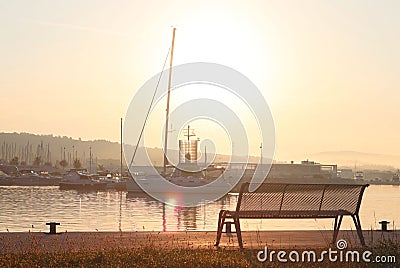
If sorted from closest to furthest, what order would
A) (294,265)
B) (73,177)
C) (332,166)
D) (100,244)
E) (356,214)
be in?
(294,265) < (100,244) < (356,214) < (73,177) < (332,166)

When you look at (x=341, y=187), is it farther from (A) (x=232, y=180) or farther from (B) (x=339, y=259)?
(A) (x=232, y=180)

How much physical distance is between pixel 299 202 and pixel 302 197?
0.11m

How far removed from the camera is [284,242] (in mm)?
13555

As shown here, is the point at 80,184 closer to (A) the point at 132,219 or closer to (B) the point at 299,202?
(A) the point at 132,219

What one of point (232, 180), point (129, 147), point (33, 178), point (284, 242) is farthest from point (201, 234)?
point (33, 178)

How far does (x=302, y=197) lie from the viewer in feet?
43.7

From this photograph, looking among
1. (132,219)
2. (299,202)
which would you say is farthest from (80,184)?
(299,202)

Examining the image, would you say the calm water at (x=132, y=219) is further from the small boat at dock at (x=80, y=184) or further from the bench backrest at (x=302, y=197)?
the small boat at dock at (x=80, y=184)

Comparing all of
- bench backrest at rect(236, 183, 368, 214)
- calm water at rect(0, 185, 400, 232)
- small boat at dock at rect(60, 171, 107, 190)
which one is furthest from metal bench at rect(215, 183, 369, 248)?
small boat at dock at rect(60, 171, 107, 190)

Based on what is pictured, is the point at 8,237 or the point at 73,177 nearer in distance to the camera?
the point at 8,237

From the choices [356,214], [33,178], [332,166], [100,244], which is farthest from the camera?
[332,166]

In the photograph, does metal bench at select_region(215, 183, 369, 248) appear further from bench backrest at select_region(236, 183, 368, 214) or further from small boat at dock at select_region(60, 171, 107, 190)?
small boat at dock at select_region(60, 171, 107, 190)

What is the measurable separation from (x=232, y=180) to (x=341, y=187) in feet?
273

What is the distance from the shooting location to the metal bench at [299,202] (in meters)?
12.8
